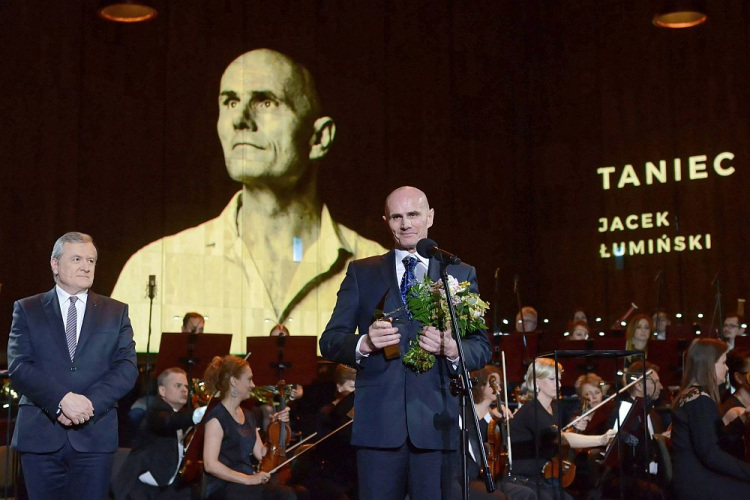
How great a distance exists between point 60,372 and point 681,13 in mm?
7140

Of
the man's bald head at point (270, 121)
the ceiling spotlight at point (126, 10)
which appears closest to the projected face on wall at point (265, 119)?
the man's bald head at point (270, 121)

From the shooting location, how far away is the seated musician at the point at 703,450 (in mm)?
4852

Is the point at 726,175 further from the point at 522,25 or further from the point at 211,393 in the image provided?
the point at 211,393

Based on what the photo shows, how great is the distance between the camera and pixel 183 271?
1062 cm

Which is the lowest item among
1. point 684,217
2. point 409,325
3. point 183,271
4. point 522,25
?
point 409,325

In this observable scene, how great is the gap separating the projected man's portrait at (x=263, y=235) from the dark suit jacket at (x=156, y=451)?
13.8ft

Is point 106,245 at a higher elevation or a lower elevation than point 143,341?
higher

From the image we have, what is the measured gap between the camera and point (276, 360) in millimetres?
7785

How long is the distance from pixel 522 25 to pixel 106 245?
7.19 m

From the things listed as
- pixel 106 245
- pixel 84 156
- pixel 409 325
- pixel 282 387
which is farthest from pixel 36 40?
pixel 409 325

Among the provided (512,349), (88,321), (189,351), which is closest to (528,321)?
(512,349)

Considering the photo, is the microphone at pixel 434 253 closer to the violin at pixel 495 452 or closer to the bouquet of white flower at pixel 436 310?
the bouquet of white flower at pixel 436 310

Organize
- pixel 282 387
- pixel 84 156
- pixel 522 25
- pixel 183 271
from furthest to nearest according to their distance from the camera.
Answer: pixel 522 25 → pixel 183 271 → pixel 84 156 → pixel 282 387

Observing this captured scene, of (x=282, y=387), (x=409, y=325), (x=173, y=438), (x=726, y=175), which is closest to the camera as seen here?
(x=409, y=325)
